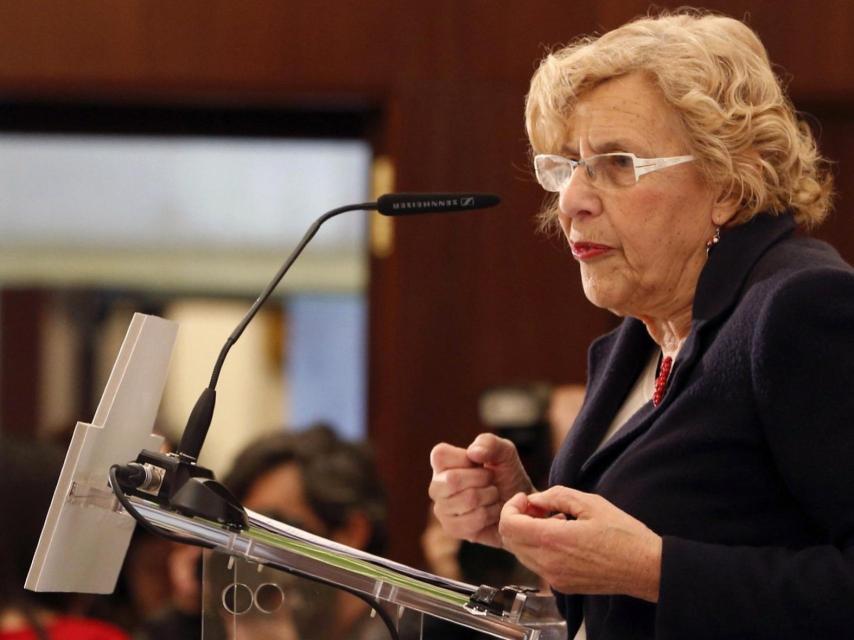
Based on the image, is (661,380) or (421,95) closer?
(661,380)

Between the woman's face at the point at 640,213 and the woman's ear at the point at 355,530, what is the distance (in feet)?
4.53

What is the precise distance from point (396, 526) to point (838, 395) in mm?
2263

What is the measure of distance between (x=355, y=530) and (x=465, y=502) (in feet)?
3.90

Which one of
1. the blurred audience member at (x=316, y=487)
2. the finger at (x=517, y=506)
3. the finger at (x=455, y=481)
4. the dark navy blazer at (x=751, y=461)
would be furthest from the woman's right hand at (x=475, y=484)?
the blurred audience member at (x=316, y=487)

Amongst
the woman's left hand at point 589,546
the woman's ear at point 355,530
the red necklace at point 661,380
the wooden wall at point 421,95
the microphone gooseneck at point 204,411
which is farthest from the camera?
the wooden wall at point 421,95

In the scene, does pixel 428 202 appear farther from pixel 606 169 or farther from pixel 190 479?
pixel 190 479

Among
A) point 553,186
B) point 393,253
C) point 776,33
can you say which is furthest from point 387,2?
point 553,186

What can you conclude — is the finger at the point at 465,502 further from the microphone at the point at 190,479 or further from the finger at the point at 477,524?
the microphone at the point at 190,479

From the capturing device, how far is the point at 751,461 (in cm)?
147

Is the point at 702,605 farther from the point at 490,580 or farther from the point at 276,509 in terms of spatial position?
the point at 276,509

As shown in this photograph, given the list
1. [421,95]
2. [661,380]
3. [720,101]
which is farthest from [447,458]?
[421,95]

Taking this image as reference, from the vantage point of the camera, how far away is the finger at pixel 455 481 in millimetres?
1773

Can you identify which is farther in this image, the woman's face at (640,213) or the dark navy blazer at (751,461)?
the woman's face at (640,213)

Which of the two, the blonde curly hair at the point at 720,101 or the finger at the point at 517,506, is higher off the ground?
the blonde curly hair at the point at 720,101
